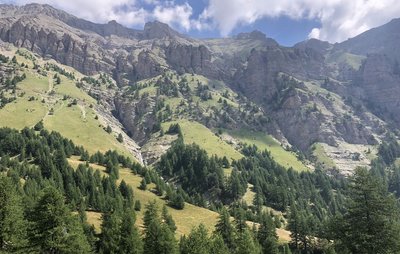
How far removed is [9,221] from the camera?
5394 cm

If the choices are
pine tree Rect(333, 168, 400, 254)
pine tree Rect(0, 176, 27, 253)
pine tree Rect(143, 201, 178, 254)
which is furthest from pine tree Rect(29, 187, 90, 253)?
pine tree Rect(333, 168, 400, 254)

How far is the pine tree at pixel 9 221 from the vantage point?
54.0 metres

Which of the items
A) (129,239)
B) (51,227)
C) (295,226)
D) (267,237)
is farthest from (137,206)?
(51,227)

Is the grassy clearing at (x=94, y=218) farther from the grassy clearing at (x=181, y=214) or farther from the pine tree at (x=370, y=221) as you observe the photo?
the pine tree at (x=370, y=221)

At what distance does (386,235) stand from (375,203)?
12.4 feet

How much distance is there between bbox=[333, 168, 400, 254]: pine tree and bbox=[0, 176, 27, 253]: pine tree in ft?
137

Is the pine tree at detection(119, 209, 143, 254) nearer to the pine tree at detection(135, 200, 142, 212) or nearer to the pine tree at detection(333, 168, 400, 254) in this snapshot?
the pine tree at detection(333, 168, 400, 254)

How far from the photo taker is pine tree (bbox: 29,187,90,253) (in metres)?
54.6

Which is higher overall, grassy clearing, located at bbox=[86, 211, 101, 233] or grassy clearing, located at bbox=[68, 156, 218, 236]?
grassy clearing, located at bbox=[68, 156, 218, 236]

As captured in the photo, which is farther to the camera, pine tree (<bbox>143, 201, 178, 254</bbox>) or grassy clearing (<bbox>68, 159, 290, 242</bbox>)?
grassy clearing (<bbox>68, 159, 290, 242</bbox>)

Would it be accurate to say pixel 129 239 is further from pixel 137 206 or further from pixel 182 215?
pixel 182 215

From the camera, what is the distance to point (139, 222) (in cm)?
13912

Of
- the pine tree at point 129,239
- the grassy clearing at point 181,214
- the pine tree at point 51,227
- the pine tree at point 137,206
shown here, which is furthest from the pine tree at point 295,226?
the pine tree at point 51,227

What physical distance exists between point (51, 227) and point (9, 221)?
5192 millimetres
